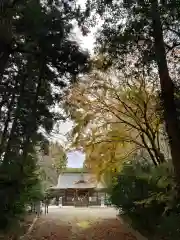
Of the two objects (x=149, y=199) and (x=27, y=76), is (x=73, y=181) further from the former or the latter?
(x=149, y=199)

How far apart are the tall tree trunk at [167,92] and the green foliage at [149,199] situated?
0.75 metres

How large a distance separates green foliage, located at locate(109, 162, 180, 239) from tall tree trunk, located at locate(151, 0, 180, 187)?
75 cm

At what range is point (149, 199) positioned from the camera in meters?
8.62

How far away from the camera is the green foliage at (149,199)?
709 cm

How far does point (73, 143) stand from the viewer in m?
16.7

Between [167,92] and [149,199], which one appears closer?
[167,92]

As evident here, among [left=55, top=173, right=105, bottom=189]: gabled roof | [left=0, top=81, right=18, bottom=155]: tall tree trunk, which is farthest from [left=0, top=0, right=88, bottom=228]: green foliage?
[left=55, top=173, right=105, bottom=189]: gabled roof

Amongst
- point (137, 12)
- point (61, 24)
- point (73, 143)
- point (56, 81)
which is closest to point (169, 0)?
point (137, 12)

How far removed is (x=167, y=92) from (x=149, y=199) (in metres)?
2.66

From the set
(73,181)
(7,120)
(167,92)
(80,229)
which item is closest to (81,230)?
(80,229)

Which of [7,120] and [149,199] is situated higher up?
[7,120]

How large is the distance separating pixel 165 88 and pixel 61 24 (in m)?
3.37

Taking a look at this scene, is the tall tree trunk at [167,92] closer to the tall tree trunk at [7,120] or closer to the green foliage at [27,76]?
the green foliage at [27,76]

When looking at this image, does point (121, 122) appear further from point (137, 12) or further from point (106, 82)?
point (137, 12)
